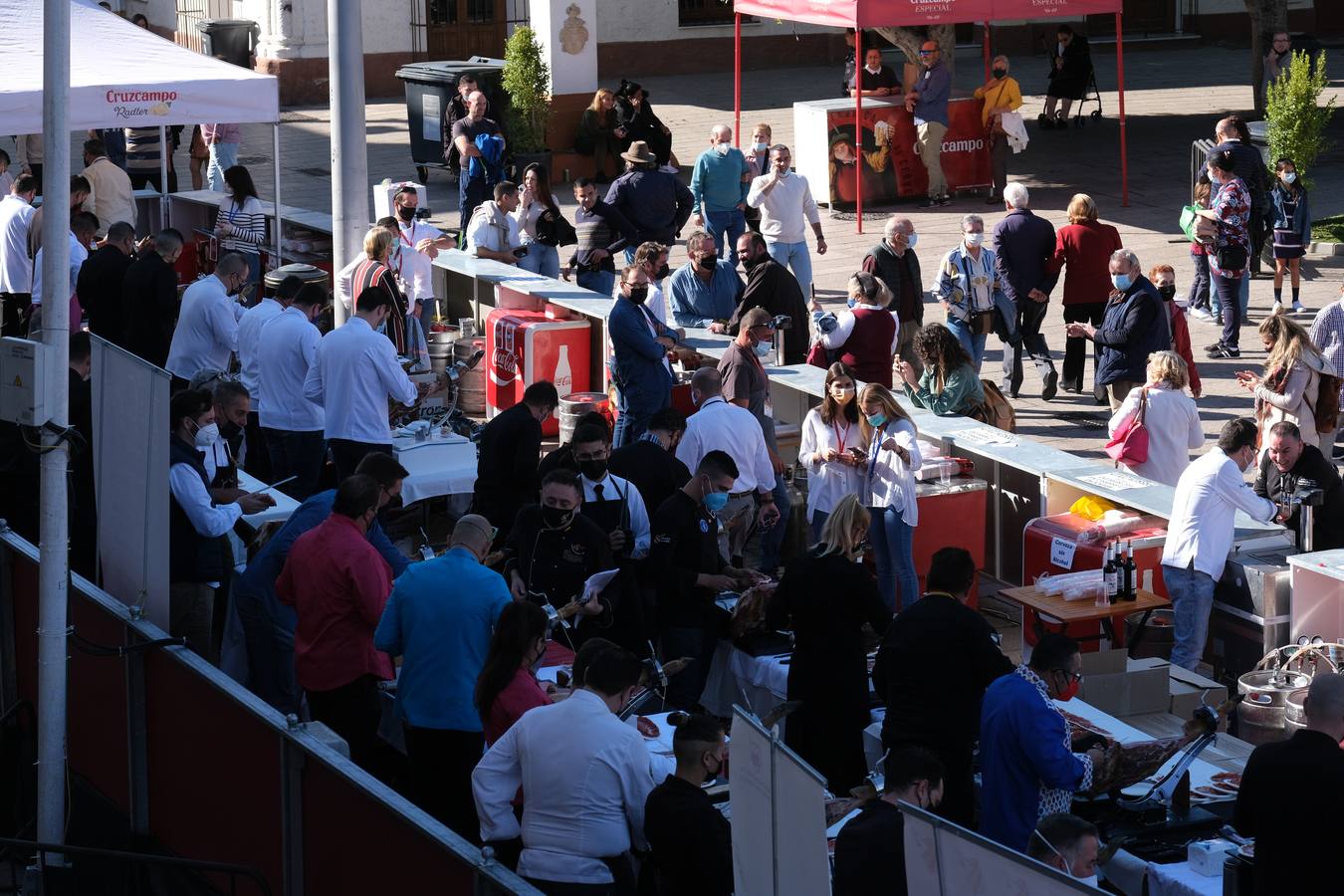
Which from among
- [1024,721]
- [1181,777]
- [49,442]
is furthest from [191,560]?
[1181,777]

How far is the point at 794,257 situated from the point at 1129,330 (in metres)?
4.55

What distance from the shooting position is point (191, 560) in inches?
341

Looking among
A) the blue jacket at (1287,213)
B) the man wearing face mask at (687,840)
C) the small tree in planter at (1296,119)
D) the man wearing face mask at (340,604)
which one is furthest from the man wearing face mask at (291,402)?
the small tree in planter at (1296,119)

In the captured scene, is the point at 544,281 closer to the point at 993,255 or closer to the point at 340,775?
the point at 993,255

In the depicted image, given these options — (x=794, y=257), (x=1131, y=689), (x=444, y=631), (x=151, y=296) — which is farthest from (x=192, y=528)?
(x=794, y=257)

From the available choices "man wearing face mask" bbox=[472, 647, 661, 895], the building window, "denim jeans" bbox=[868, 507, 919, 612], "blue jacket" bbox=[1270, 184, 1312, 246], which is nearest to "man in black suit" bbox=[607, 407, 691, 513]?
"denim jeans" bbox=[868, 507, 919, 612]

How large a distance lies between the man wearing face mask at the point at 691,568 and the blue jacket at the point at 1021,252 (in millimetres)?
6205

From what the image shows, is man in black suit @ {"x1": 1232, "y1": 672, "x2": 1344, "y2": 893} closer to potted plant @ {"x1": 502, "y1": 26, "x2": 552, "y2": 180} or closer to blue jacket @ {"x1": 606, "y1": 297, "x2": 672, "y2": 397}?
blue jacket @ {"x1": 606, "y1": 297, "x2": 672, "y2": 397}

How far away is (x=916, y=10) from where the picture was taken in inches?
776

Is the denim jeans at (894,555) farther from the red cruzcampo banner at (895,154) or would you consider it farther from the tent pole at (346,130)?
the red cruzcampo banner at (895,154)

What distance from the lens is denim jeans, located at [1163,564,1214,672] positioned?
9852 millimetres

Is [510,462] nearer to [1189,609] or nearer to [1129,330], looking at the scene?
[1189,609]

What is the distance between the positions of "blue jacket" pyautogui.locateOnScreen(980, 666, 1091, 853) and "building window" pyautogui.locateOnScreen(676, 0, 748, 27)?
28703 mm

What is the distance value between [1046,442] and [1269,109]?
6340 millimetres
